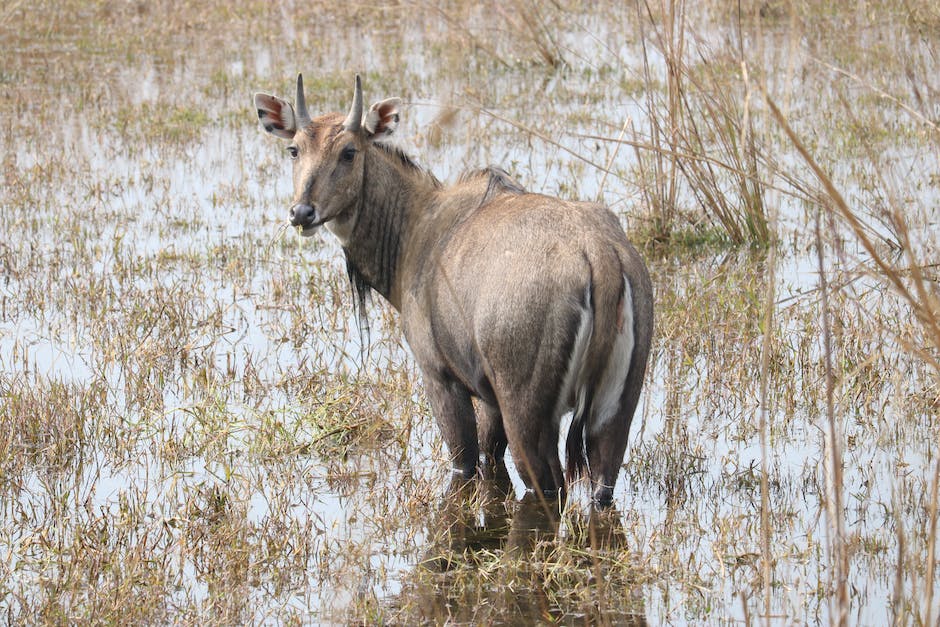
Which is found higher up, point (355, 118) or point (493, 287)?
point (355, 118)

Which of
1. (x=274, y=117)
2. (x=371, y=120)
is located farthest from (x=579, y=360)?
(x=274, y=117)

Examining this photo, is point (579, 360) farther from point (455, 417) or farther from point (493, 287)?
point (455, 417)

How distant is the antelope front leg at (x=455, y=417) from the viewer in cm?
621

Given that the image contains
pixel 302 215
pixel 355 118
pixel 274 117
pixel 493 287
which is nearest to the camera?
pixel 493 287

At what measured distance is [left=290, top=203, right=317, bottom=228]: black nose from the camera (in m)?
6.34

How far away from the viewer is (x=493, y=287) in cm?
546

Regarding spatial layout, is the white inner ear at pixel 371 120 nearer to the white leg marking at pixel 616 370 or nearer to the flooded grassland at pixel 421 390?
the flooded grassland at pixel 421 390

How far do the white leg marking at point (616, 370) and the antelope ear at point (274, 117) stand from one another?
2435mm

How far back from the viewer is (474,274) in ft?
18.7

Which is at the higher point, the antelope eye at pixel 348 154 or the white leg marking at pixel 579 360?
the antelope eye at pixel 348 154

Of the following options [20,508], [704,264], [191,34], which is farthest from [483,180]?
[191,34]

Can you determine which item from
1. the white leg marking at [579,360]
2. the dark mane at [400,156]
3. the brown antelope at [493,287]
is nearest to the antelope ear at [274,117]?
the brown antelope at [493,287]

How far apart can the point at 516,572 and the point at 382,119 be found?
8.82 ft

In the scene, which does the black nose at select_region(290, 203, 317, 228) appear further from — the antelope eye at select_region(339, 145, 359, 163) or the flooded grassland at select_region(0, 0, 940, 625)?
the flooded grassland at select_region(0, 0, 940, 625)
